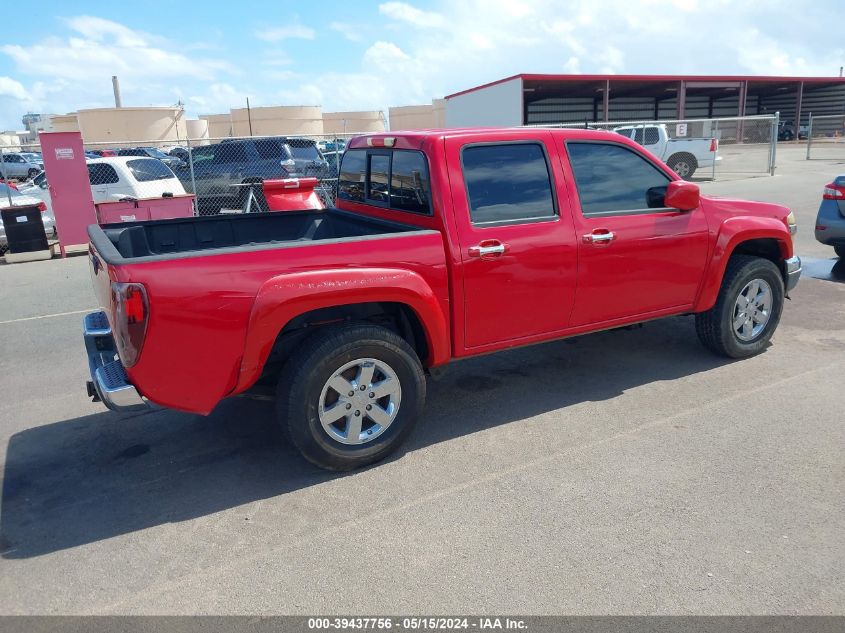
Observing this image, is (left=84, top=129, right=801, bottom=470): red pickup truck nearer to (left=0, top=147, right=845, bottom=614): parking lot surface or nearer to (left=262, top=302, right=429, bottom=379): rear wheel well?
(left=262, top=302, right=429, bottom=379): rear wheel well

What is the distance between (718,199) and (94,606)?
495 centimetres

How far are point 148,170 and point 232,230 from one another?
10045 mm

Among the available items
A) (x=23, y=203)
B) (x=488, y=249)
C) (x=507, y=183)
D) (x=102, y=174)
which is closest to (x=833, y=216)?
(x=507, y=183)

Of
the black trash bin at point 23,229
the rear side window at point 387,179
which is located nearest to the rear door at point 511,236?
the rear side window at point 387,179

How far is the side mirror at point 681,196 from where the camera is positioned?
188 inches

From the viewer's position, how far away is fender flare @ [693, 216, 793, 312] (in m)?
5.16

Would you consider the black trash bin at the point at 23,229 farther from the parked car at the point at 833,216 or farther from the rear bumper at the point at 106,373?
the parked car at the point at 833,216

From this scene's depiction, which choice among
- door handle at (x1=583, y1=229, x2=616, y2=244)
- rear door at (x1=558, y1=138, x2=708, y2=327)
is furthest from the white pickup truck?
door handle at (x1=583, y1=229, x2=616, y2=244)

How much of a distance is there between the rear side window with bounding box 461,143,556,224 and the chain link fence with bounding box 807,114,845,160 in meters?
29.1

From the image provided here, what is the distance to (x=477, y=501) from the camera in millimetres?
3594

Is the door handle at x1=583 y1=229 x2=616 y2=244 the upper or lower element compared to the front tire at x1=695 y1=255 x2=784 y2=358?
upper

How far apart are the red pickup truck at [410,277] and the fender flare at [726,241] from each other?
0.02m

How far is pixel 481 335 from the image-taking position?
14.0 ft

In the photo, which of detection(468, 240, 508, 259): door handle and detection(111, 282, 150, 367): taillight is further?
detection(468, 240, 508, 259): door handle
